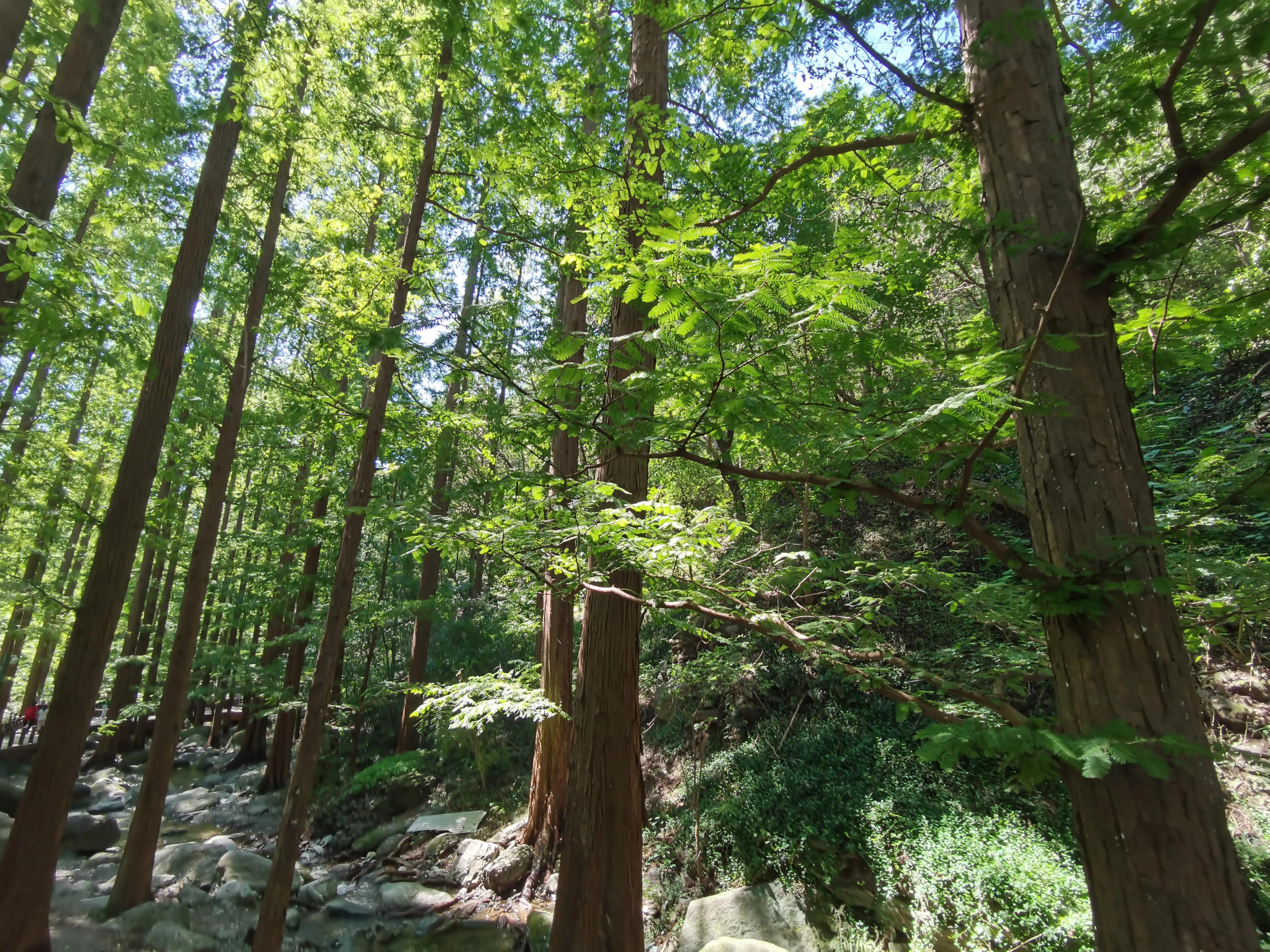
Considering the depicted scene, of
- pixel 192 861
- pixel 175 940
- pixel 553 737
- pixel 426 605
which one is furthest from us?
pixel 426 605

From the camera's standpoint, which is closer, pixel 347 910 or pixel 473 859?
pixel 347 910

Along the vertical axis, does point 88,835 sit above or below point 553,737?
below

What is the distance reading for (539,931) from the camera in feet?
20.2

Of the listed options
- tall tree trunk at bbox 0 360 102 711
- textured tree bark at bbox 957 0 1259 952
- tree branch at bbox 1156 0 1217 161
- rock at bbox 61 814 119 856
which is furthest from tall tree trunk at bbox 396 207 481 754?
tree branch at bbox 1156 0 1217 161

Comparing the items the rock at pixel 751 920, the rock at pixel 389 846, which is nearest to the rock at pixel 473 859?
the rock at pixel 389 846

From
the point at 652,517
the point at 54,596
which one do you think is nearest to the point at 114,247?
the point at 54,596

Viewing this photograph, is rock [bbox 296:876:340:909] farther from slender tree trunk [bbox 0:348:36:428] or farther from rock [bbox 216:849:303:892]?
slender tree trunk [bbox 0:348:36:428]

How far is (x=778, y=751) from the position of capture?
287 inches

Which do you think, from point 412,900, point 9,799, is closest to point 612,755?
point 412,900

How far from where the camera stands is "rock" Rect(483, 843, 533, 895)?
23.6 feet

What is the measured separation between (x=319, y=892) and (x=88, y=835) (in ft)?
16.7

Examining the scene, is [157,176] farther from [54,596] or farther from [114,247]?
[54,596]

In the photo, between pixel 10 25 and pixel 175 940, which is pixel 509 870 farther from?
pixel 10 25

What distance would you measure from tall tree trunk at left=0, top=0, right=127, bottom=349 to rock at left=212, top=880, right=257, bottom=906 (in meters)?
7.40
